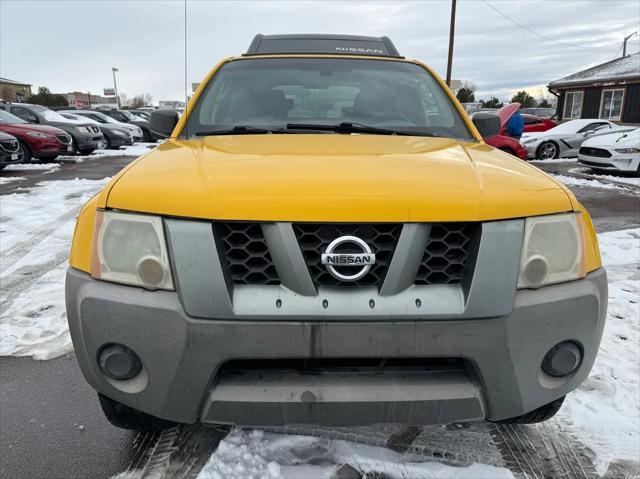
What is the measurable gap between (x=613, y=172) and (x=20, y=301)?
12.8 metres

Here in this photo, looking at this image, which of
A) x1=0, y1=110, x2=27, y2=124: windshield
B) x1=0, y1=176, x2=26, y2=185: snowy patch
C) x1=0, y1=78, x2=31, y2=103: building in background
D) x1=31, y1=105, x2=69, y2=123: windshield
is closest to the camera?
x1=0, y1=176, x2=26, y2=185: snowy patch

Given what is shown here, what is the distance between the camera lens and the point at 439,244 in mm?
1618

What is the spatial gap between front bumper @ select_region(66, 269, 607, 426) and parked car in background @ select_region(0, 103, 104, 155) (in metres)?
15.1

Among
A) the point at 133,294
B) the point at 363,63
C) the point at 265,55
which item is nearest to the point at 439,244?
the point at 133,294

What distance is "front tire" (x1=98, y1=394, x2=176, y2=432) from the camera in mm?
1921

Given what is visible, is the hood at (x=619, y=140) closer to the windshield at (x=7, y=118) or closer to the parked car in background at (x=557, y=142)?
the parked car in background at (x=557, y=142)

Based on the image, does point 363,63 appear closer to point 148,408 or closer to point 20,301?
point 148,408

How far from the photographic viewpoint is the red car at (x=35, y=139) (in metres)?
12.6

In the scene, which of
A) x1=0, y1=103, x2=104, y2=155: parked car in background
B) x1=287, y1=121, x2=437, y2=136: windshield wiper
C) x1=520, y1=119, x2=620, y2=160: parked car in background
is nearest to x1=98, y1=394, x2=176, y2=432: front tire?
x1=287, y1=121, x2=437, y2=136: windshield wiper

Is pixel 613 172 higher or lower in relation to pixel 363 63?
lower

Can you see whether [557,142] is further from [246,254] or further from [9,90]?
[9,90]

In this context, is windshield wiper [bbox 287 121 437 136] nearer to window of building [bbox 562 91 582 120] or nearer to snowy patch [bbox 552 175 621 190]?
snowy patch [bbox 552 175 621 190]

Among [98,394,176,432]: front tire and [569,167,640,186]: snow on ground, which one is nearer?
[98,394,176,432]: front tire

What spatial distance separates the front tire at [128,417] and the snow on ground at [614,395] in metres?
1.81
